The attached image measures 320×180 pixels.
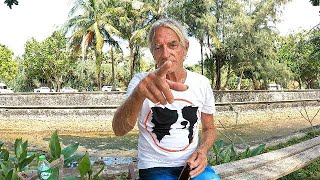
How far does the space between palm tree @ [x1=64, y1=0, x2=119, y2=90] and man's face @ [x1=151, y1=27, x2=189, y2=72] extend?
20.7 m

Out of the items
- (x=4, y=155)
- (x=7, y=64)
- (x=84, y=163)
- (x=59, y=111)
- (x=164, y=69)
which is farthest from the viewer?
(x=7, y=64)

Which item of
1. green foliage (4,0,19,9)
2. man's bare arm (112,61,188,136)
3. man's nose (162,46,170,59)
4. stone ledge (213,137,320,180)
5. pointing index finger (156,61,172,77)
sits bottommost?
stone ledge (213,137,320,180)

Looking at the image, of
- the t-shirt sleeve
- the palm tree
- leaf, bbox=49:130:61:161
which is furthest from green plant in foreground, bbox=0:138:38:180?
the palm tree

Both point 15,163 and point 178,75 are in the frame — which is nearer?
point 178,75

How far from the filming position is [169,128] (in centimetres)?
158

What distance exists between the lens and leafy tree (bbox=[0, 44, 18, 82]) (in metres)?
30.3

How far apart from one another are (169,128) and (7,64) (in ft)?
103

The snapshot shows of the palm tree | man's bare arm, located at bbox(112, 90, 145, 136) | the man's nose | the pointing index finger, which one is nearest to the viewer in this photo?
the pointing index finger

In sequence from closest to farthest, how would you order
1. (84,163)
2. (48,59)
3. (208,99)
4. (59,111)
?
1. (208,99)
2. (84,163)
3. (59,111)
4. (48,59)

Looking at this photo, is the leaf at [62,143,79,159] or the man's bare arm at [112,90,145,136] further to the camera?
the leaf at [62,143,79,159]

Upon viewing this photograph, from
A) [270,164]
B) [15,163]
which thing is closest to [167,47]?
[15,163]

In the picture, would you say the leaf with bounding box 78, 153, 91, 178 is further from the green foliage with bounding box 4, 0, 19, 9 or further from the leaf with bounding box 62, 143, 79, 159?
the green foliage with bounding box 4, 0, 19, 9

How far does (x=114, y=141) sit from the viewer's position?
14.3 m

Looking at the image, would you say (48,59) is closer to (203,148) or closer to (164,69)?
(203,148)
